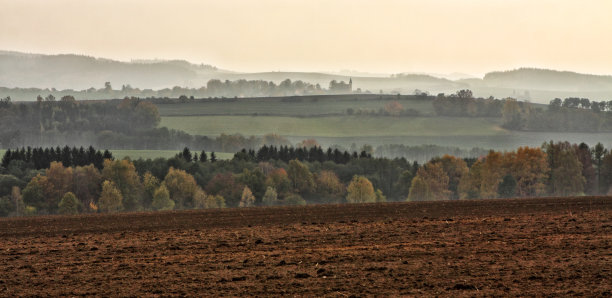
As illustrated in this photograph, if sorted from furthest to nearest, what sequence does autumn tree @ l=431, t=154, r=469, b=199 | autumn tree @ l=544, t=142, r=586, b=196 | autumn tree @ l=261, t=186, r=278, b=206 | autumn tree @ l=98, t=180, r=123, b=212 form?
Result: autumn tree @ l=431, t=154, r=469, b=199
autumn tree @ l=544, t=142, r=586, b=196
autumn tree @ l=261, t=186, r=278, b=206
autumn tree @ l=98, t=180, r=123, b=212

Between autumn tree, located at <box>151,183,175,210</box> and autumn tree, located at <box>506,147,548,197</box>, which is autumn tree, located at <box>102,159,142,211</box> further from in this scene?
autumn tree, located at <box>506,147,548,197</box>

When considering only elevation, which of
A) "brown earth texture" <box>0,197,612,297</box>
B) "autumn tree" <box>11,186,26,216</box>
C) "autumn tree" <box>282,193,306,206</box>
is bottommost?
"autumn tree" <box>282,193,306,206</box>

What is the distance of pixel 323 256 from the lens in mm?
27859

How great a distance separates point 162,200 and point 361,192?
115ft

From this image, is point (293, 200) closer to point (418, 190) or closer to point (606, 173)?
point (418, 190)

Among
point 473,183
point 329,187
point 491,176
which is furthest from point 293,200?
point 491,176

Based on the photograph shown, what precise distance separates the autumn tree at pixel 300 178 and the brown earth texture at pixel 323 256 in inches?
3888

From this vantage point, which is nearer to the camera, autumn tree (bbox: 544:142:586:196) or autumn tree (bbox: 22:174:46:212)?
autumn tree (bbox: 22:174:46:212)

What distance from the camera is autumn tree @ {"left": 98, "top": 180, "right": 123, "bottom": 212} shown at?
125 metres

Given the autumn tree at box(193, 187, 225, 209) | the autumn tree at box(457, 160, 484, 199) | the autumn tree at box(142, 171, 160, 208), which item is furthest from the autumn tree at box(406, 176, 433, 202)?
the autumn tree at box(142, 171, 160, 208)

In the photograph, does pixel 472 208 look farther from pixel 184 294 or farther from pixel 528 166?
pixel 528 166

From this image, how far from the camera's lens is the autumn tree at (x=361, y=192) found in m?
140

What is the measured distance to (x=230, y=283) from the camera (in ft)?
76.0

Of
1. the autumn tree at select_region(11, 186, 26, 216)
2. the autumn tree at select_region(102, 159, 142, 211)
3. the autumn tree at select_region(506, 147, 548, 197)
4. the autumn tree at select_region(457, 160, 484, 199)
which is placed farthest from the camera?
the autumn tree at select_region(457, 160, 484, 199)
